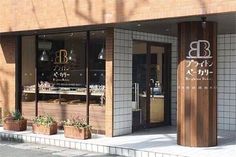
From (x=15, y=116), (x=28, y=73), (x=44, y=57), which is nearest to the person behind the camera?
(x=15, y=116)

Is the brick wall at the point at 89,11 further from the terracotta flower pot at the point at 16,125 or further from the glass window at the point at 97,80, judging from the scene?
the terracotta flower pot at the point at 16,125

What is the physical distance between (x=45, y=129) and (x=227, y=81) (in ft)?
18.5

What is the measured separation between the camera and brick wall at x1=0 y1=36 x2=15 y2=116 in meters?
14.8

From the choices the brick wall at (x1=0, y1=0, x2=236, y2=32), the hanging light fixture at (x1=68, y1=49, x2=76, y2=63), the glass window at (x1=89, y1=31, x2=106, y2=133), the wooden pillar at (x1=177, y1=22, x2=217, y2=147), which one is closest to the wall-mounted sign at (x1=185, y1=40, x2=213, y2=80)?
the wooden pillar at (x1=177, y1=22, x2=217, y2=147)

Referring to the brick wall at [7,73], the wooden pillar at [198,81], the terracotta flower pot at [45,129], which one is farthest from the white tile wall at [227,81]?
the brick wall at [7,73]

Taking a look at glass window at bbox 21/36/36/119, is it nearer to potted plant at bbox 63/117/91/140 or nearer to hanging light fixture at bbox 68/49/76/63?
hanging light fixture at bbox 68/49/76/63

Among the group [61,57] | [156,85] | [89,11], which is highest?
[89,11]

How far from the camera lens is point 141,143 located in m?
11.2

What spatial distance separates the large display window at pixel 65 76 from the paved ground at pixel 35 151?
173cm

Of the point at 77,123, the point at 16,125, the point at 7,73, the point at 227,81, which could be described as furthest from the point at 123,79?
the point at 7,73

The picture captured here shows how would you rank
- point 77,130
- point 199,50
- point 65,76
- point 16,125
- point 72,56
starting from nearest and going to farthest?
point 199,50, point 77,130, point 16,125, point 72,56, point 65,76

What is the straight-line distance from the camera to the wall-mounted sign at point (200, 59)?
10492mm

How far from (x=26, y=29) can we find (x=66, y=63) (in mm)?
1620

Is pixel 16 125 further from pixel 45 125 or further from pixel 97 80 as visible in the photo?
pixel 97 80
